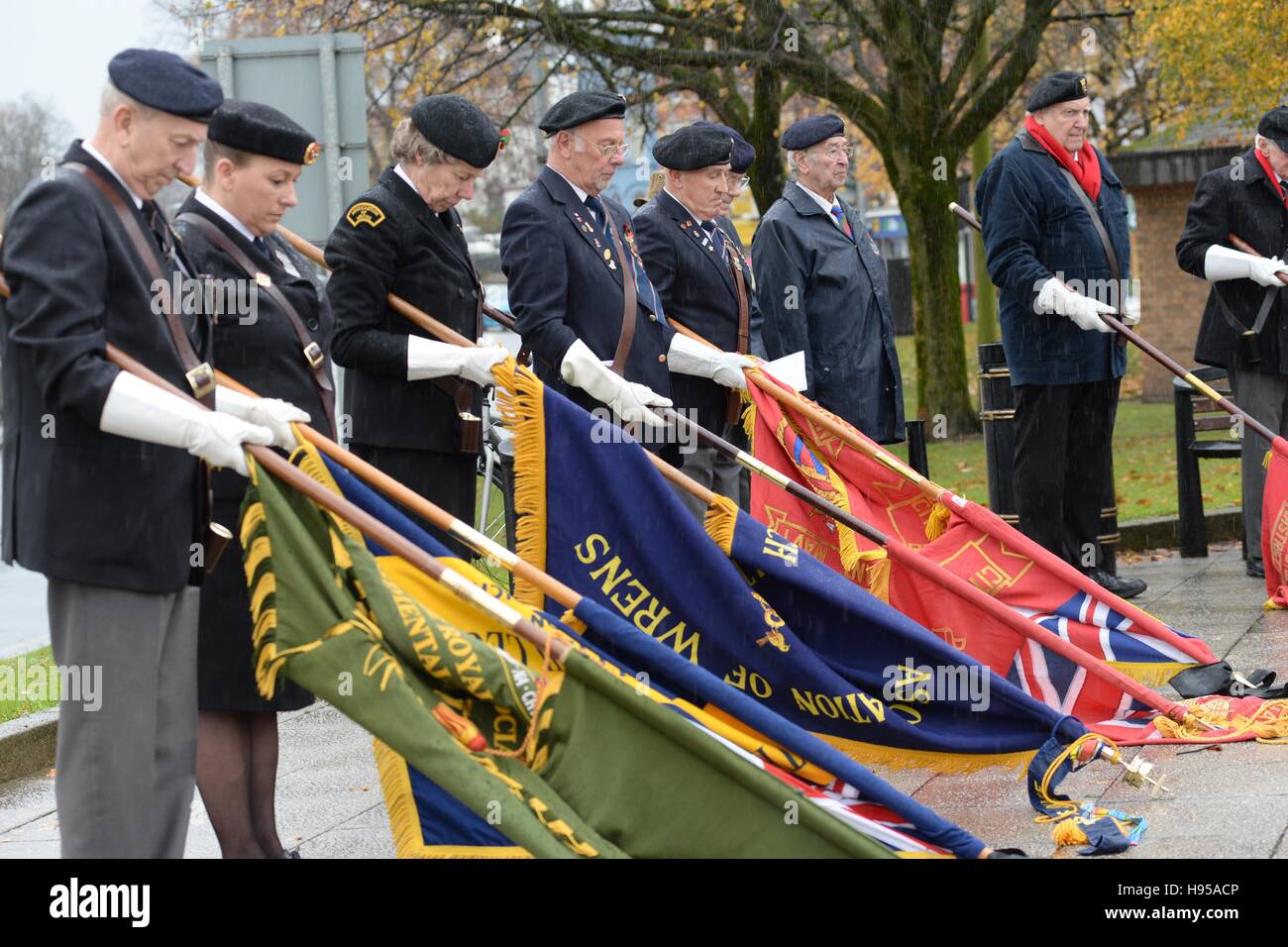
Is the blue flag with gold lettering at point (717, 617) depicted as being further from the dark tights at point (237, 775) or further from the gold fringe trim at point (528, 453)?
the dark tights at point (237, 775)

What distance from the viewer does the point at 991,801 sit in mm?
5535

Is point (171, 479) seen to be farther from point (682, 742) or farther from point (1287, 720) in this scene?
point (1287, 720)

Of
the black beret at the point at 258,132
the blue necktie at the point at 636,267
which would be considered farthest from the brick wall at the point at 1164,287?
the black beret at the point at 258,132

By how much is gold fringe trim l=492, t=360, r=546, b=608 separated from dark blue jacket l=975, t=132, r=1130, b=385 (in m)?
3.60

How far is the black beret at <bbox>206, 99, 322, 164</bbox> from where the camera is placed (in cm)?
466

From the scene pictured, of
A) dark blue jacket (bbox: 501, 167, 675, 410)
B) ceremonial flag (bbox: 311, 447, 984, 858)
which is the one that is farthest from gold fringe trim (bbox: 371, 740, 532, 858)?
dark blue jacket (bbox: 501, 167, 675, 410)

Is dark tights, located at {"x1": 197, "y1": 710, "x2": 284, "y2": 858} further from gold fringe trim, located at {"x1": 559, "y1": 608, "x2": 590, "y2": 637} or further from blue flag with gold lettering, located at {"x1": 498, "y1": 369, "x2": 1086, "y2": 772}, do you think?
blue flag with gold lettering, located at {"x1": 498, "y1": 369, "x2": 1086, "y2": 772}

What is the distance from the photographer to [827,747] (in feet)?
14.3

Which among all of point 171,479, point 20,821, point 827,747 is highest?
point 171,479

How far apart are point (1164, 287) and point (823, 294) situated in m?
17.5

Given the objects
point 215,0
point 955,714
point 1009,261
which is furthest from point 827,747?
point 215,0

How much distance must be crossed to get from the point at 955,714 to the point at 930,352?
13371mm

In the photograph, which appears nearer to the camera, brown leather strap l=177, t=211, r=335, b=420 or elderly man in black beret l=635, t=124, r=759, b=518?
brown leather strap l=177, t=211, r=335, b=420

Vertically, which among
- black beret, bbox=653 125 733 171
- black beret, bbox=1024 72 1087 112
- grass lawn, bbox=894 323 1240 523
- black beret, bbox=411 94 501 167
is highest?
black beret, bbox=1024 72 1087 112
